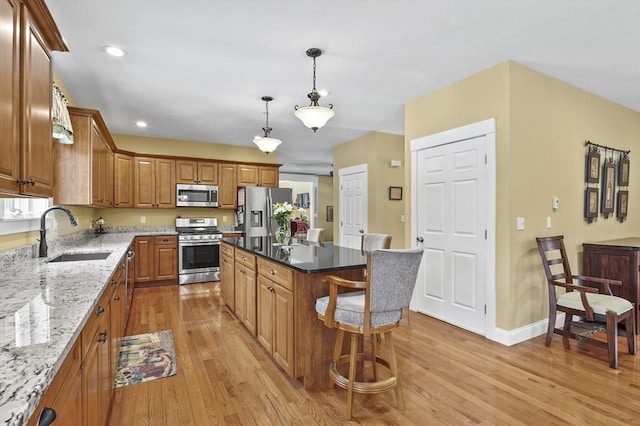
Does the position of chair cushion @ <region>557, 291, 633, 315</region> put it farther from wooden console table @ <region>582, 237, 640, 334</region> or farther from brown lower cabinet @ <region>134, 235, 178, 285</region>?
brown lower cabinet @ <region>134, 235, 178, 285</region>

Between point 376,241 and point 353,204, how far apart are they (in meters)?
3.39

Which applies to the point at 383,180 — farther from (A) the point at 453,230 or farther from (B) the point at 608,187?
(B) the point at 608,187

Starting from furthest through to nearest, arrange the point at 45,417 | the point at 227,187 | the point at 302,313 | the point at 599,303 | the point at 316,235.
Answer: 1. the point at 227,187
2. the point at 316,235
3. the point at 599,303
4. the point at 302,313
5. the point at 45,417

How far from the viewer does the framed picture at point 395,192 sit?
600 cm

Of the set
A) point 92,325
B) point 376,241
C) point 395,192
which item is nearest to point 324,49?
point 376,241

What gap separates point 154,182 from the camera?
5.82 meters

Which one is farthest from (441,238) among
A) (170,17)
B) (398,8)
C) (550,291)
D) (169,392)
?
(170,17)

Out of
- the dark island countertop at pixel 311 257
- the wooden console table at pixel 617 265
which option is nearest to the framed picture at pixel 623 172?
the wooden console table at pixel 617 265

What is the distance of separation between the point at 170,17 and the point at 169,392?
260 centimetres

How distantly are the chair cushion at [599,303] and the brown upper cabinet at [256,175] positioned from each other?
5.08 metres

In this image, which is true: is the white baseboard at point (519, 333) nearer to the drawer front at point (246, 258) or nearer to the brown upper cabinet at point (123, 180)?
the drawer front at point (246, 258)

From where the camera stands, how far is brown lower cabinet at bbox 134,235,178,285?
536cm

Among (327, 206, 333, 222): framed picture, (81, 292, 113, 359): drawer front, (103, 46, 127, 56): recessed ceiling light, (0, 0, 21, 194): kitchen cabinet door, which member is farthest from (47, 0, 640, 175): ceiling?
(327, 206, 333, 222): framed picture

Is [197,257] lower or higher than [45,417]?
lower
